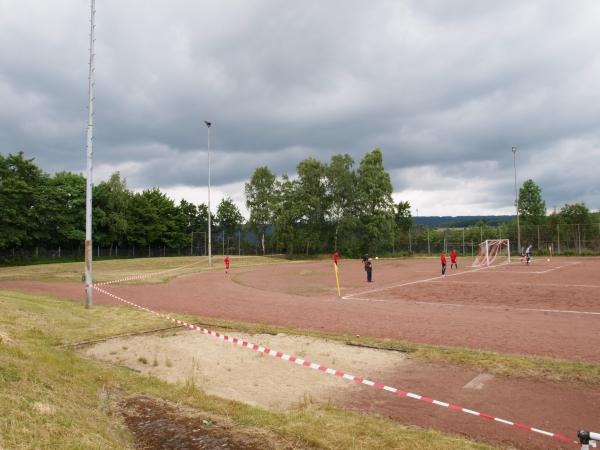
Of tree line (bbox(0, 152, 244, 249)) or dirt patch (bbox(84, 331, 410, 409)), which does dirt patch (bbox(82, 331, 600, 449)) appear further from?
tree line (bbox(0, 152, 244, 249))

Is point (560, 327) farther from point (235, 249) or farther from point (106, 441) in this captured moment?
point (235, 249)

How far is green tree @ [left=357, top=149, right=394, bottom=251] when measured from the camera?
65188 millimetres

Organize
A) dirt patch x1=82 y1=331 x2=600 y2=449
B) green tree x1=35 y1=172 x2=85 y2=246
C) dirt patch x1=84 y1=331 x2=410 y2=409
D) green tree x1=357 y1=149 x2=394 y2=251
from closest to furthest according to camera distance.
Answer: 1. dirt patch x1=82 y1=331 x2=600 y2=449
2. dirt patch x1=84 y1=331 x2=410 y2=409
3. green tree x1=35 y1=172 x2=85 y2=246
4. green tree x1=357 y1=149 x2=394 y2=251

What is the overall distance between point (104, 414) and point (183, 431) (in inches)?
46.2

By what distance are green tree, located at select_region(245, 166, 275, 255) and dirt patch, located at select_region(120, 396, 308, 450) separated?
66.9 meters

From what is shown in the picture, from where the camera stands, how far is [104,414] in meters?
6.12

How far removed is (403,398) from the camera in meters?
7.13

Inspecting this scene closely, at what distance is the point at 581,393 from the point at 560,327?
6152 mm

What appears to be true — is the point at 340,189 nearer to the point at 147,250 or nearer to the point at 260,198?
the point at 260,198

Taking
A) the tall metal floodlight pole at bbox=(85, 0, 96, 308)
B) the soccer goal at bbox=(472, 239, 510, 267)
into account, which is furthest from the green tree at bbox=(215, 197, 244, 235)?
the tall metal floodlight pole at bbox=(85, 0, 96, 308)

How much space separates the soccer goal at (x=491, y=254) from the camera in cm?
4487

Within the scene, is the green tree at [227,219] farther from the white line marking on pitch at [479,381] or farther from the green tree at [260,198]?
the white line marking on pitch at [479,381]

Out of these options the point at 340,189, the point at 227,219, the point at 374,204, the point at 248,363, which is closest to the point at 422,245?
the point at 374,204

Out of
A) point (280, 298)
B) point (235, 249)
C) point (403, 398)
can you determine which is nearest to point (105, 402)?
point (403, 398)
